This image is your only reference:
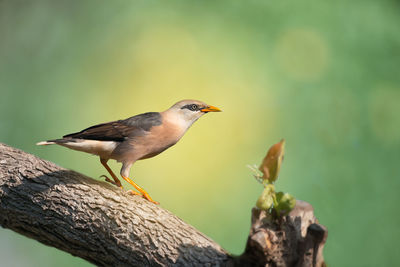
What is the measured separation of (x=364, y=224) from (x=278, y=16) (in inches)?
108

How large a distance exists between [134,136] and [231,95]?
2.23m

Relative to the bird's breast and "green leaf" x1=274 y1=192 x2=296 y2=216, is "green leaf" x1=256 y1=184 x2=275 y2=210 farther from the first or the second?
the bird's breast

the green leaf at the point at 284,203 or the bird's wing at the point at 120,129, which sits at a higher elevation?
the bird's wing at the point at 120,129

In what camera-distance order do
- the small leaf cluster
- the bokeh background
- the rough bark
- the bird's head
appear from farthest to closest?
the bokeh background → the bird's head → the rough bark → the small leaf cluster

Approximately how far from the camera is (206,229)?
4.87 metres

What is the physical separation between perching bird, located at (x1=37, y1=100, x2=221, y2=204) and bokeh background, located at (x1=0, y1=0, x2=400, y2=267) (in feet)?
5.43

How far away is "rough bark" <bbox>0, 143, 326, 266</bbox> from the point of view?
9.36 feet

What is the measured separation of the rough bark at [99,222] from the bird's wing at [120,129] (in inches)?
13.2

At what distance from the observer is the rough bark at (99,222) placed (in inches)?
112

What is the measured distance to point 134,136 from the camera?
322 cm

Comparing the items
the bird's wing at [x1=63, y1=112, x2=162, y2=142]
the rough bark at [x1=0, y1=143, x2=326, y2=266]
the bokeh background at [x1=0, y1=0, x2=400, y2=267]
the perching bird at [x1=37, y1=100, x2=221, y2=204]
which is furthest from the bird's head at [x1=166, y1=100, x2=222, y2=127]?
the bokeh background at [x1=0, y1=0, x2=400, y2=267]

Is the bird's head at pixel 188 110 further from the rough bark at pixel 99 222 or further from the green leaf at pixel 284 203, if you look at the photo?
the green leaf at pixel 284 203

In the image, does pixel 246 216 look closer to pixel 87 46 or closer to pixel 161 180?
pixel 161 180

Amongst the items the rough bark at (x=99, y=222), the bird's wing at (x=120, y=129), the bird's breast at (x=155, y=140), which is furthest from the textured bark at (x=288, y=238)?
the bird's wing at (x=120, y=129)
